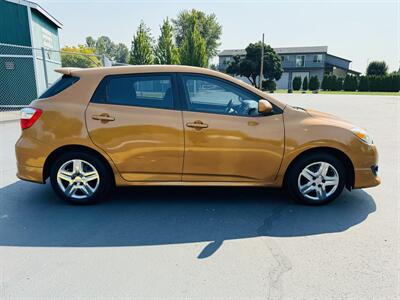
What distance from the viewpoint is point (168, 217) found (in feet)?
11.8

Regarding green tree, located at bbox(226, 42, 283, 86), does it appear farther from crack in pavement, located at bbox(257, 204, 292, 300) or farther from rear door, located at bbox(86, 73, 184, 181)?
crack in pavement, located at bbox(257, 204, 292, 300)

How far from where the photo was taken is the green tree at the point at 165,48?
25578 mm

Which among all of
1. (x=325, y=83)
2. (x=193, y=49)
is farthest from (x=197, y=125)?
(x=325, y=83)

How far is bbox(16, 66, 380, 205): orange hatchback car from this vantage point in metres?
3.66

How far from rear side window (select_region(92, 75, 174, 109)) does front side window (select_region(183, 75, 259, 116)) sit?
0.88 feet

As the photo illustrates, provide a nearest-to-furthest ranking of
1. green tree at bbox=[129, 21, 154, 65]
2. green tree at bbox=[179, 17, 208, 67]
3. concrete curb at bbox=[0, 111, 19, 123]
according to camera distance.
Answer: concrete curb at bbox=[0, 111, 19, 123] → green tree at bbox=[129, 21, 154, 65] → green tree at bbox=[179, 17, 208, 67]

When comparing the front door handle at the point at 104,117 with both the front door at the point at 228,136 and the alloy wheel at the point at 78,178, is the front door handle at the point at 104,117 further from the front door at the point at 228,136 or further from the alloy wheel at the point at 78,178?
the front door at the point at 228,136

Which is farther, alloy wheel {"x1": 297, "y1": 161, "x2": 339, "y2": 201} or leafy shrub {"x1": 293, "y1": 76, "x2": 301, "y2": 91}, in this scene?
leafy shrub {"x1": 293, "y1": 76, "x2": 301, "y2": 91}

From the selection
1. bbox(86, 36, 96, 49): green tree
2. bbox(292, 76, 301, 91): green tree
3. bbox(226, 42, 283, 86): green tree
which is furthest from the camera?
bbox(86, 36, 96, 49): green tree

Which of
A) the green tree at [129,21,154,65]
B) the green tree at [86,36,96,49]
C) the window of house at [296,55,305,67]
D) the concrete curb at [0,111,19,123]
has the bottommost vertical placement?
the concrete curb at [0,111,19,123]

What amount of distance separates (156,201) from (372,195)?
3.10m

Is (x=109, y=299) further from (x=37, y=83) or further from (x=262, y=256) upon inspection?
(x=37, y=83)

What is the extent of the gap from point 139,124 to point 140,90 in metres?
0.45

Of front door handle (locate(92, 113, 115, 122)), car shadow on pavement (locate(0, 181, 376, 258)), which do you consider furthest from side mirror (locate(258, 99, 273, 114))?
front door handle (locate(92, 113, 115, 122))
